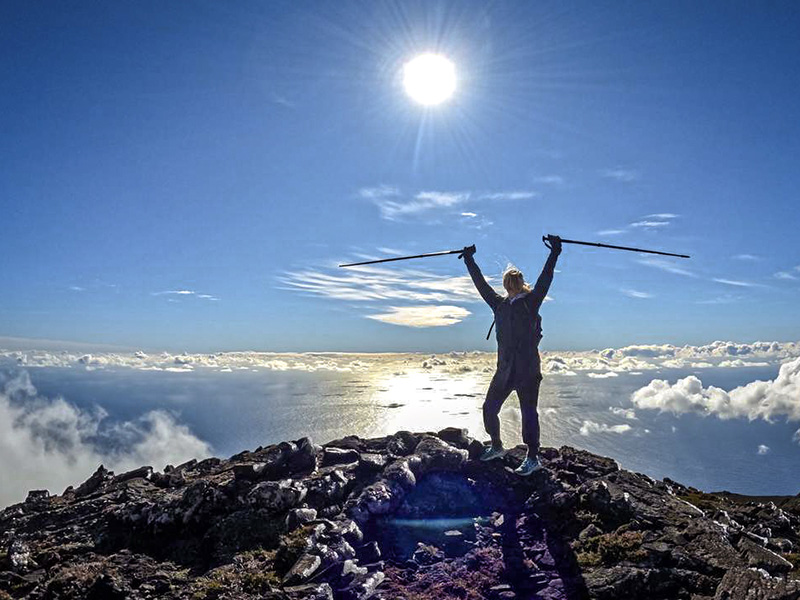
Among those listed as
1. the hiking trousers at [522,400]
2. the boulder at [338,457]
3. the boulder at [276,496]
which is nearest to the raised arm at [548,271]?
the hiking trousers at [522,400]

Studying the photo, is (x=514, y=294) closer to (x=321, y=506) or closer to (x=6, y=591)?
(x=321, y=506)

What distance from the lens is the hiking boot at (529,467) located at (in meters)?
12.8

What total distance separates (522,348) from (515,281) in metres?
1.83

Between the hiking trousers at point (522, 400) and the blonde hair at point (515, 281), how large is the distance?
2.31m

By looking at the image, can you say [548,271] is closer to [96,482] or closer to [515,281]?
[515,281]

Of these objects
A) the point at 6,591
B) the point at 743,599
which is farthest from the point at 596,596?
the point at 6,591

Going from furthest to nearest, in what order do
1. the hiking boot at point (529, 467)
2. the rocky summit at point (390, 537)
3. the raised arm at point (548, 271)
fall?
the hiking boot at point (529, 467) < the raised arm at point (548, 271) < the rocky summit at point (390, 537)

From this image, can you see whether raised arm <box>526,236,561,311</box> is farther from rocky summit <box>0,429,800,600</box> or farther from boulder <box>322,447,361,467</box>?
boulder <box>322,447,361,467</box>

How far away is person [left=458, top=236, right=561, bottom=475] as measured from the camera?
12.5 metres

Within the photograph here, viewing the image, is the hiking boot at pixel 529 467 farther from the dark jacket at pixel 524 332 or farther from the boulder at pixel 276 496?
the boulder at pixel 276 496

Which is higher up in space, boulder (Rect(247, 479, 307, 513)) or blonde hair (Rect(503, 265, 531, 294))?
blonde hair (Rect(503, 265, 531, 294))

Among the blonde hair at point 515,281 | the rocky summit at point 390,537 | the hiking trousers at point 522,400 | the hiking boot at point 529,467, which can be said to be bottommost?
the rocky summit at point 390,537

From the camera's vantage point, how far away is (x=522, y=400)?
496 inches

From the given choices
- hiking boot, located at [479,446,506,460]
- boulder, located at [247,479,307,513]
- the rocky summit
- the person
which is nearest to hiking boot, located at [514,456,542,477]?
the person
